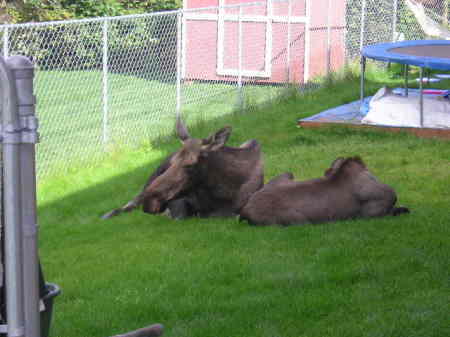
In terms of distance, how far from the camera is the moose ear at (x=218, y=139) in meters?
7.27

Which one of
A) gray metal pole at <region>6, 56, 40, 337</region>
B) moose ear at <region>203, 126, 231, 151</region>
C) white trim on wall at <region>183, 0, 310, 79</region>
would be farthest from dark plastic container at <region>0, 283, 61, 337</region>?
white trim on wall at <region>183, 0, 310, 79</region>

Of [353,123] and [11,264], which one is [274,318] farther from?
[353,123]

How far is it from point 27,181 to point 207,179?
456cm

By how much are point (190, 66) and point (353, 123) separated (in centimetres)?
685

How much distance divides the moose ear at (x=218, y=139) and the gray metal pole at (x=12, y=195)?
4.58m

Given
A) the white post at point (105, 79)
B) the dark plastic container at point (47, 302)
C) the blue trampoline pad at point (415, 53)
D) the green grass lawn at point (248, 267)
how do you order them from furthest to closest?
the blue trampoline pad at point (415, 53) → the white post at point (105, 79) → the green grass lawn at point (248, 267) → the dark plastic container at point (47, 302)

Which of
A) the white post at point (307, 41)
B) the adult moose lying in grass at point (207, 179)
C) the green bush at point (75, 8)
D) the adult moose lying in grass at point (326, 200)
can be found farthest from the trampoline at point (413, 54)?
the green bush at point (75, 8)

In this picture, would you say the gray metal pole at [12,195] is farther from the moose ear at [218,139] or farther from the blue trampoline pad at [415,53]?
the blue trampoline pad at [415,53]

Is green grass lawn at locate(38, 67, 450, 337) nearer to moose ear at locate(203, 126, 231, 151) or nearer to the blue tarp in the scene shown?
moose ear at locate(203, 126, 231, 151)

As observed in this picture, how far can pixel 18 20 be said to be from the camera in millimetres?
20844

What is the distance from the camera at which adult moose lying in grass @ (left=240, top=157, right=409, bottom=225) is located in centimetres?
668

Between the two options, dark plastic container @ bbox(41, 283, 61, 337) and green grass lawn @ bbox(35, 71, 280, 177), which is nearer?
dark plastic container @ bbox(41, 283, 61, 337)

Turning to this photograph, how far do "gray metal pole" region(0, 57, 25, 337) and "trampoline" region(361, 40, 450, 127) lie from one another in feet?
28.3

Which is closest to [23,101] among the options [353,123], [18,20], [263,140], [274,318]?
[274,318]
